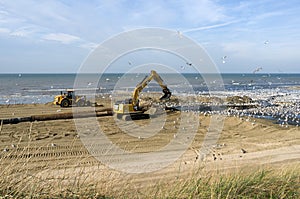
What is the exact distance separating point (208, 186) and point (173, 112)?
1848cm

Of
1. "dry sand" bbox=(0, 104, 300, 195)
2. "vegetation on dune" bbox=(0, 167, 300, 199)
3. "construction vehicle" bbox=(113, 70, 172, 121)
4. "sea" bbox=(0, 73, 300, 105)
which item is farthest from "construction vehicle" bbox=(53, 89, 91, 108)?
"vegetation on dune" bbox=(0, 167, 300, 199)

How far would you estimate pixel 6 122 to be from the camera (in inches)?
703

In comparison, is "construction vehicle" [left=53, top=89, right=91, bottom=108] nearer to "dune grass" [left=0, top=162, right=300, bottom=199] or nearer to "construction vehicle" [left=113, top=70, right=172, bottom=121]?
"construction vehicle" [left=113, top=70, right=172, bottom=121]

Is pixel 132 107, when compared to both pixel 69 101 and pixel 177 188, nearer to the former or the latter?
pixel 69 101

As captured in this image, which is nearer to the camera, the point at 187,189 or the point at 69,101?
the point at 187,189

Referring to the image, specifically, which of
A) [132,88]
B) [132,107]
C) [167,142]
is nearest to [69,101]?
[132,107]

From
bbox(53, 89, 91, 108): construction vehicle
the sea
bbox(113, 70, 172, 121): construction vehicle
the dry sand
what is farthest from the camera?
the sea

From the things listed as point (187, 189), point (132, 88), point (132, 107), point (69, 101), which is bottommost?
point (187, 189)

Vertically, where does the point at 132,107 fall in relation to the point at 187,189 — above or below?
above

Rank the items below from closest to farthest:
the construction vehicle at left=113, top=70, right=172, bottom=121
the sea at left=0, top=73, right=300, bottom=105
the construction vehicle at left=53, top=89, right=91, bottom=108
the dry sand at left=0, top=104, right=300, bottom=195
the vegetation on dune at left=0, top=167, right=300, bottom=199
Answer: the vegetation on dune at left=0, top=167, right=300, bottom=199 → the dry sand at left=0, top=104, right=300, bottom=195 → the construction vehicle at left=113, top=70, right=172, bottom=121 → the construction vehicle at left=53, top=89, right=91, bottom=108 → the sea at left=0, top=73, right=300, bottom=105

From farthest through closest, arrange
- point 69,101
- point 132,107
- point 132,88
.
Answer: point 132,88
point 69,101
point 132,107

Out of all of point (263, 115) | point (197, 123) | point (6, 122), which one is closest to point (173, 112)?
point (197, 123)

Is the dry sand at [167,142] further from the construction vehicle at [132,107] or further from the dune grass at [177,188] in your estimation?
the dune grass at [177,188]

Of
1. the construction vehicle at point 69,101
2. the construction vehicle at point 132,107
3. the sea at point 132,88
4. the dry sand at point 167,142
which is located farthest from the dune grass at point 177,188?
the construction vehicle at point 69,101
